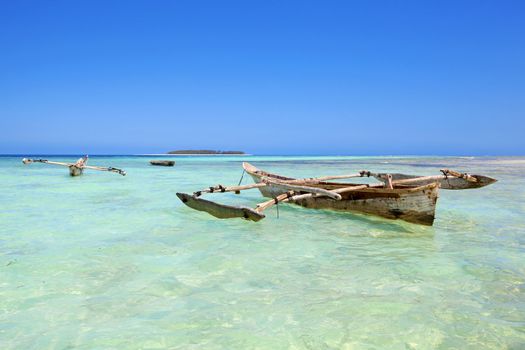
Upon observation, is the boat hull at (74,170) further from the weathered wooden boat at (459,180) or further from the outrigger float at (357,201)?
the weathered wooden boat at (459,180)

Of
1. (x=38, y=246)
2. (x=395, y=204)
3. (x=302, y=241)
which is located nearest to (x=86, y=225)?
(x=38, y=246)

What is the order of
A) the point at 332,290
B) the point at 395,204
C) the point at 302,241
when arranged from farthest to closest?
the point at 395,204, the point at 302,241, the point at 332,290

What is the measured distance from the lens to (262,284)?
3828 mm

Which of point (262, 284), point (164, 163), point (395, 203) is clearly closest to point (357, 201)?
point (395, 203)

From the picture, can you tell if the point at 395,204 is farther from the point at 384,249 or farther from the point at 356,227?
the point at 384,249

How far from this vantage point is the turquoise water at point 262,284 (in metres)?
2.77

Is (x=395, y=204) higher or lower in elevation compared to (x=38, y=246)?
higher

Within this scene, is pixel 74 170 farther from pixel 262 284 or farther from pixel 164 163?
pixel 262 284

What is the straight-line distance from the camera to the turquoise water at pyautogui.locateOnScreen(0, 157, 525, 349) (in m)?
2.77

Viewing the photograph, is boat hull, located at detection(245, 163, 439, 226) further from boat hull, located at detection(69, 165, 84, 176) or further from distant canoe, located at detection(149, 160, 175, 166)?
distant canoe, located at detection(149, 160, 175, 166)

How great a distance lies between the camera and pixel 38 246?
5289 mm

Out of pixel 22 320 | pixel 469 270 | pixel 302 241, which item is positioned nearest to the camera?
pixel 22 320

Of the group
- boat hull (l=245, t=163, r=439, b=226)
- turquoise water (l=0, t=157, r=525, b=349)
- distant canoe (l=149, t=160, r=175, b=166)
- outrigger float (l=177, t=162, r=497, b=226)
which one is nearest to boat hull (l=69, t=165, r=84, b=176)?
distant canoe (l=149, t=160, r=175, b=166)

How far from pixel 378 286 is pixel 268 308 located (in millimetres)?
1239
